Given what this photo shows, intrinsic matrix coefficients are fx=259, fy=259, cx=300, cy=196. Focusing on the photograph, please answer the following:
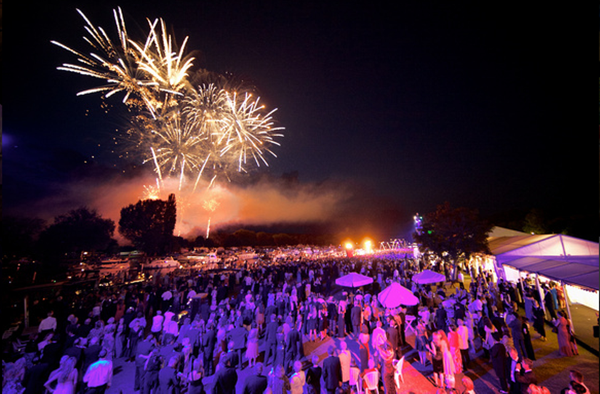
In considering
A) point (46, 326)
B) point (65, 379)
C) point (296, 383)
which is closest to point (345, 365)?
point (296, 383)

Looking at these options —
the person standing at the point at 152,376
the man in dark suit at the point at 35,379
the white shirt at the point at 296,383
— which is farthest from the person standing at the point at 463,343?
the man in dark suit at the point at 35,379

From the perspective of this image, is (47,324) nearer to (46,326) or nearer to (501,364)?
(46,326)

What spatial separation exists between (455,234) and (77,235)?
181 feet

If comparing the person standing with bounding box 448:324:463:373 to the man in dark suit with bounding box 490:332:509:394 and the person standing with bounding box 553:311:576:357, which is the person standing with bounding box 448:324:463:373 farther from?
the person standing with bounding box 553:311:576:357

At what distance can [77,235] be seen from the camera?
43031 millimetres

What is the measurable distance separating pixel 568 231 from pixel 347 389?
5352 centimetres

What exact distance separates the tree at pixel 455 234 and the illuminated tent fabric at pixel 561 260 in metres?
6.61

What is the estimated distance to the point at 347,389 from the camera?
Result: 20.3 feet

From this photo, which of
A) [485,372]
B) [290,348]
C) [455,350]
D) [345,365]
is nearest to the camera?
[345,365]

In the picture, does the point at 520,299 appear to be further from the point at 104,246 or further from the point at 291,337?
the point at 104,246

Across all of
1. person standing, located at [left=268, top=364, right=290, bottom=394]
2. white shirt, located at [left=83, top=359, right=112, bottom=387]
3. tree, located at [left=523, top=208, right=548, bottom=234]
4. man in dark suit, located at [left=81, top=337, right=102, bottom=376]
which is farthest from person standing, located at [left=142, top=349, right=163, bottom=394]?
tree, located at [left=523, top=208, right=548, bottom=234]

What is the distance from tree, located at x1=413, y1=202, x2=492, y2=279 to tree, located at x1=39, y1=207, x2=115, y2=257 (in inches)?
1653

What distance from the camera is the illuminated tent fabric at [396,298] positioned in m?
9.89

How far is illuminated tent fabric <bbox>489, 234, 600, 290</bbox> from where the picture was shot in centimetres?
981
